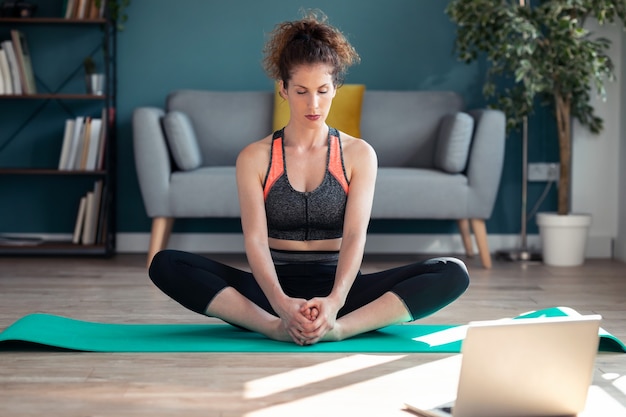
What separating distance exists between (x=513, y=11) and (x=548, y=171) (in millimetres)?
960

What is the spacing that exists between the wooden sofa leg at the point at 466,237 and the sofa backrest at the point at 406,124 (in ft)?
1.02

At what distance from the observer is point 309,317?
2.18 m

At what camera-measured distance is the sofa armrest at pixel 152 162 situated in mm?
4000

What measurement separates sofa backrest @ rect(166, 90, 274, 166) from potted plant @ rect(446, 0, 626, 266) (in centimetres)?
102

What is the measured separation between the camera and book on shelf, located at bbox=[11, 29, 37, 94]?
436 cm

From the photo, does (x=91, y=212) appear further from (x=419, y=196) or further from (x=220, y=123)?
(x=419, y=196)

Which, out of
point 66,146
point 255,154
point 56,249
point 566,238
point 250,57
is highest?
point 250,57

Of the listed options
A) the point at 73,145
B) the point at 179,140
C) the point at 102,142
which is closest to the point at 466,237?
the point at 179,140

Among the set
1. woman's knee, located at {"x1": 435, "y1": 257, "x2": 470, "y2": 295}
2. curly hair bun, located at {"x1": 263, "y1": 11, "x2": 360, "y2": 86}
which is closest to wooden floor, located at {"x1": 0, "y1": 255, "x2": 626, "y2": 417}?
woman's knee, located at {"x1": 435, "y1": 257, "x2": 470, "y2": 295}

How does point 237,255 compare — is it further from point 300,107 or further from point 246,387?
point 246,387

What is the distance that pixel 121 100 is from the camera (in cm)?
462

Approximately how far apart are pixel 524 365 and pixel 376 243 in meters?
3.03

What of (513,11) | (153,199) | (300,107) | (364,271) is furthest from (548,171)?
(300,107)

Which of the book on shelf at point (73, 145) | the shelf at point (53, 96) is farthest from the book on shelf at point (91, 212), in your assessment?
the shelf at point (53, 96)
